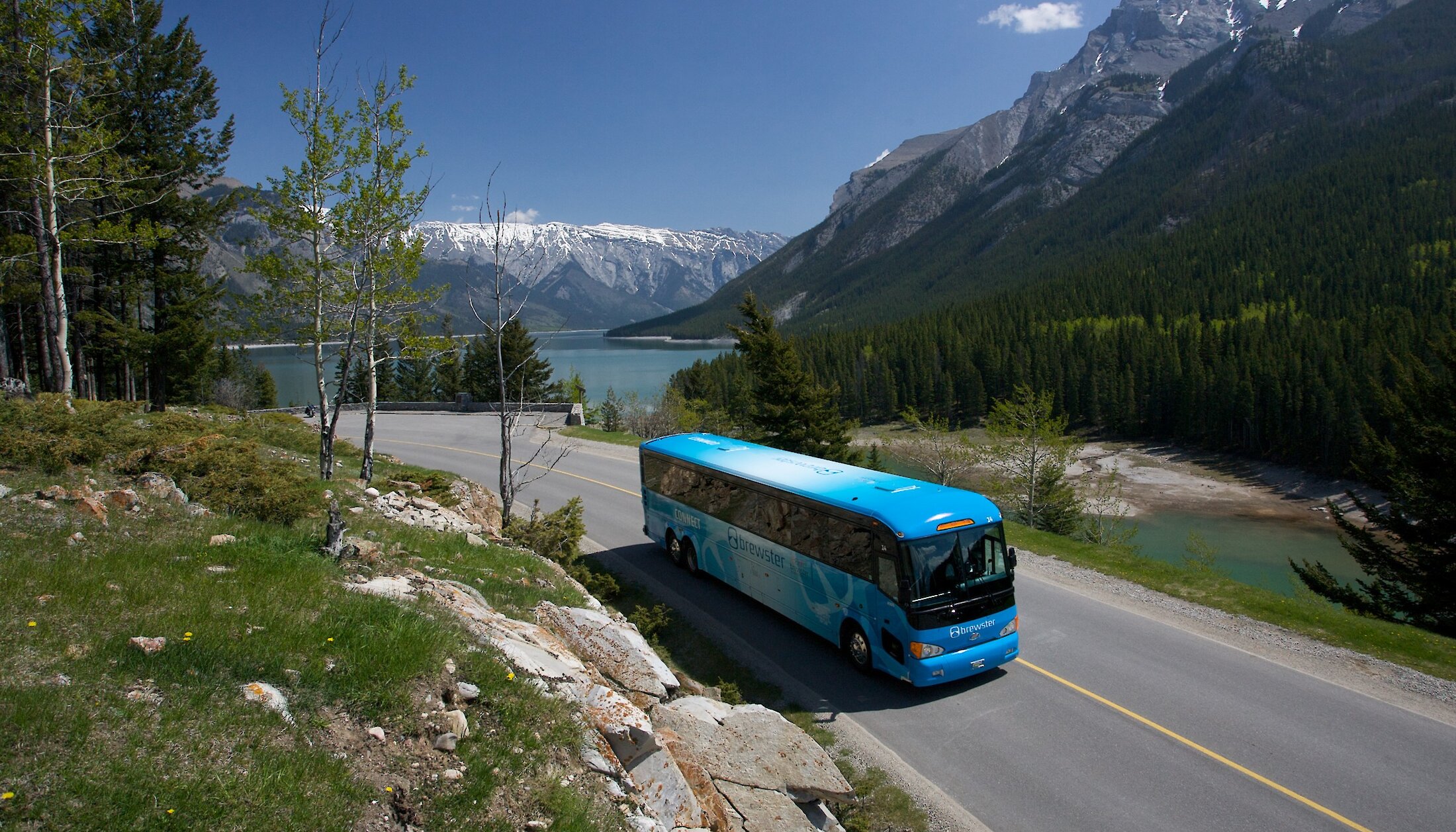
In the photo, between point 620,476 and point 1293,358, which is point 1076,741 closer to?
point 620,476

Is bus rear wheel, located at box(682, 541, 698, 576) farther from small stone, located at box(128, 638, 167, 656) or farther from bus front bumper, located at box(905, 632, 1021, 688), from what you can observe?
small stone, located at box(128, 638, 167, 656)

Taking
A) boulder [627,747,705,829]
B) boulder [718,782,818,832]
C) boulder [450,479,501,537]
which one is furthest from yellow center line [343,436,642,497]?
boulder [627,747,705,829]

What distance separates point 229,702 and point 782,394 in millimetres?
30208

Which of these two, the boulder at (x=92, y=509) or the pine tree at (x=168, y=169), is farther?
the pine tree at (x=168, y=169)

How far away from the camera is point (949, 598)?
11.0m

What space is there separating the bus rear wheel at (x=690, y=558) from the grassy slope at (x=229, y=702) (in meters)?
9.82

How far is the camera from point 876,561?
11.4 m

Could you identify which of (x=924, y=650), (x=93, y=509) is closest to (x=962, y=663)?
(x=924, y=650)

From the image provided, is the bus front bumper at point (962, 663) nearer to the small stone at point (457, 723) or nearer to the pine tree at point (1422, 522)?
the small stone at point (457, 723)

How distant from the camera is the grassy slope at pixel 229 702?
4.00 metres

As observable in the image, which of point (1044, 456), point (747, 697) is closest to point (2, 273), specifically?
point (747, 697)

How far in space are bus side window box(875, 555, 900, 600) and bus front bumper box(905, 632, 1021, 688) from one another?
40.6 inches

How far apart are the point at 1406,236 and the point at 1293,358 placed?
7790 cm

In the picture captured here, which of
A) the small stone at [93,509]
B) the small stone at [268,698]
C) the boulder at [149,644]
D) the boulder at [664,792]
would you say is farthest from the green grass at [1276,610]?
the small stone at [93,509]
